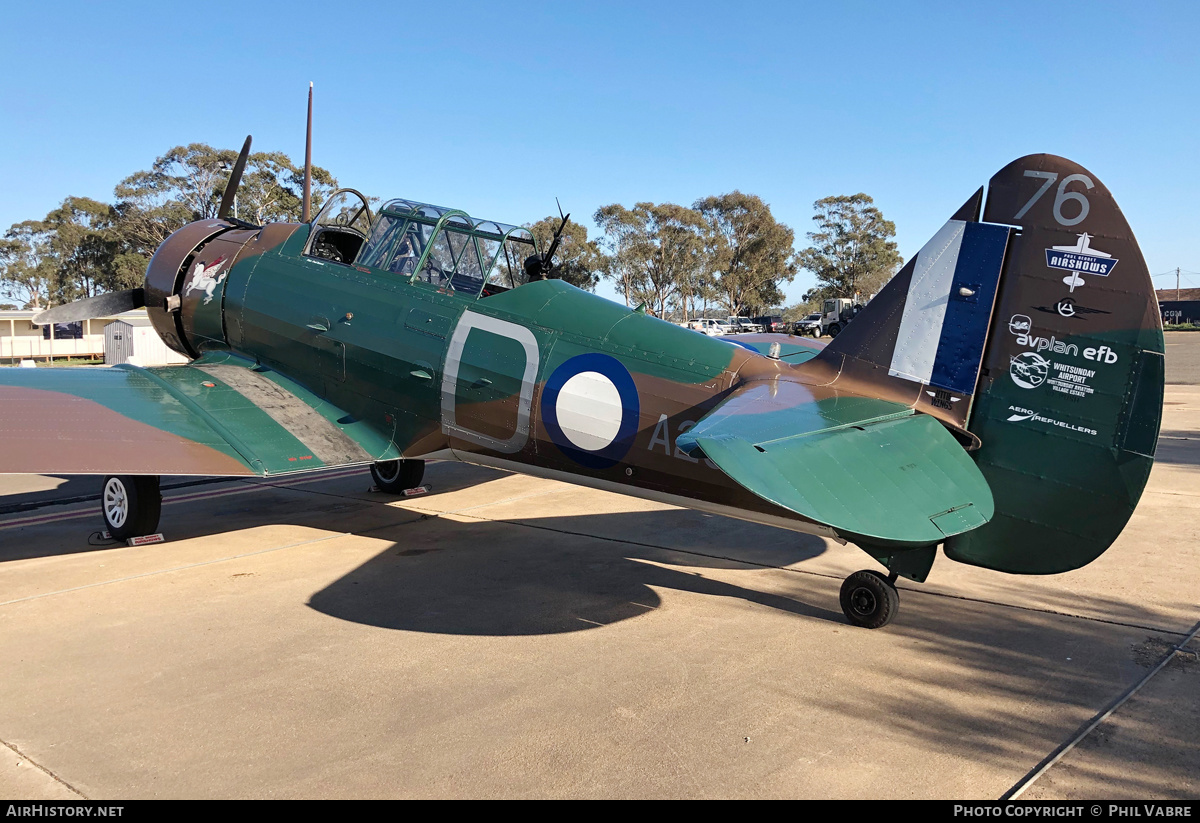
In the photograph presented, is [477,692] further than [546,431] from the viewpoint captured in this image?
No

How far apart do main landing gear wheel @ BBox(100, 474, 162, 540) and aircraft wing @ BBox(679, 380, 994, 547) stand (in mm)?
5228

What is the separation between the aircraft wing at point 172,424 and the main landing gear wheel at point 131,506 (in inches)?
25.0

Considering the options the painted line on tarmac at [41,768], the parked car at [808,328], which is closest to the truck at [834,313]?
the parked car at [808,328]

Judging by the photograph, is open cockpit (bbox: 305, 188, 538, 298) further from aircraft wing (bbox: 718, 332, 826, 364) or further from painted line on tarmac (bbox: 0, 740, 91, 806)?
painted line on tarmac (bbox: 0, 740, 91, 806)

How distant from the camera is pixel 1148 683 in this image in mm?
4281

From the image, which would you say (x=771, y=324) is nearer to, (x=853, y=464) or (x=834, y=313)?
(x=834, y=313)

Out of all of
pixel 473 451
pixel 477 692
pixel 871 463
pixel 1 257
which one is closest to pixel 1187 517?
pixel 871 463

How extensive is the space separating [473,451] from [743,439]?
11.4 ft

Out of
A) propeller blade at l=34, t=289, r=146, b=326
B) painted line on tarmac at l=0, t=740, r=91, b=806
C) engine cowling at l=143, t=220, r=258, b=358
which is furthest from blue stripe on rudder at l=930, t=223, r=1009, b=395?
propeller blade at l=34, t=289, r=146, b=326

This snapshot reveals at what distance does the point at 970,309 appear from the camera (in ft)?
16.6

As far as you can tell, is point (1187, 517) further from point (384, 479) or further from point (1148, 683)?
point (384, 479)

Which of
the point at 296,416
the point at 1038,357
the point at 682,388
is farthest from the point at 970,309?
the point at 296,416

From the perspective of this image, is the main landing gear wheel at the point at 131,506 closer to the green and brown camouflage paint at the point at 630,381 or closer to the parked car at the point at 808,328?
the green and brown camouflage paint at the point at 630,381

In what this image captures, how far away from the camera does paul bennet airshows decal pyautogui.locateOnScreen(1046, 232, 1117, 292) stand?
4.53m
